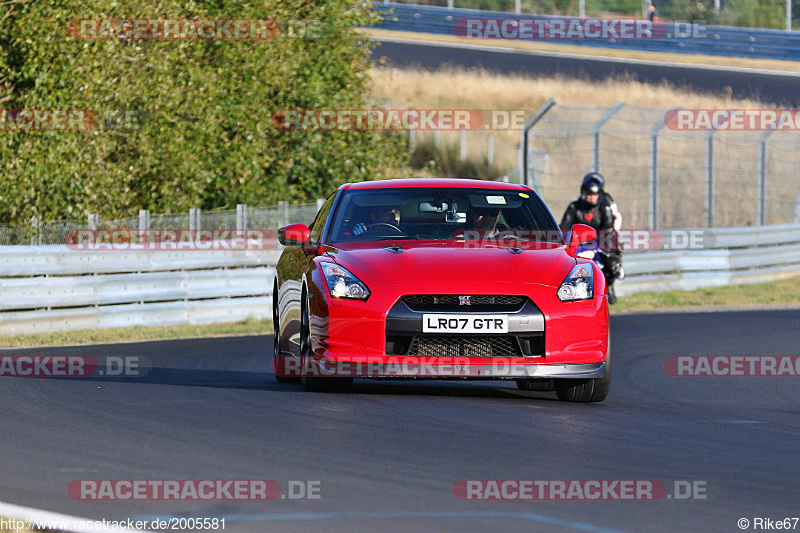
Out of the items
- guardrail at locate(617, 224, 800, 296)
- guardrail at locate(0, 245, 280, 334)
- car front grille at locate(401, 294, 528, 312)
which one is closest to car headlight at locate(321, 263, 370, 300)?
car front grille at locate(401, 294, 528, 312)

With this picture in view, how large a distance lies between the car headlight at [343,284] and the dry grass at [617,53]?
33.3 metres

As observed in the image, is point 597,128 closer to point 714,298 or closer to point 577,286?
point 714,298

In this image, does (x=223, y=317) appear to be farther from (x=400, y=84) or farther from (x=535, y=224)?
(x=400, y=84)

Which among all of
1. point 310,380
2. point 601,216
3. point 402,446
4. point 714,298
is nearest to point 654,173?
point 714,298

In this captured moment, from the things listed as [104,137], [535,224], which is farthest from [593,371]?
[104,137]

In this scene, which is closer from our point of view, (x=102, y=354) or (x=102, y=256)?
(x=102, y=354)

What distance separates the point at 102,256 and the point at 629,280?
948 centimetres

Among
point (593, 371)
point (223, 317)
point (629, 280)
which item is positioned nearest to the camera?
point (593, 371)

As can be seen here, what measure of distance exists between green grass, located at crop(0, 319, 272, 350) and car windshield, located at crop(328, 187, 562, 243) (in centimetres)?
623

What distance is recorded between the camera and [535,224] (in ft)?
33.1

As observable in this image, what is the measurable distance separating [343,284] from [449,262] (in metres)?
0.66

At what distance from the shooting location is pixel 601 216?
58.5 feet

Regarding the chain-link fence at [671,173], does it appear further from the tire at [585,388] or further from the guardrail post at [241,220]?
the tire at [585,388]

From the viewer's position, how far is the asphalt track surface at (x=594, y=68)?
133 feet
